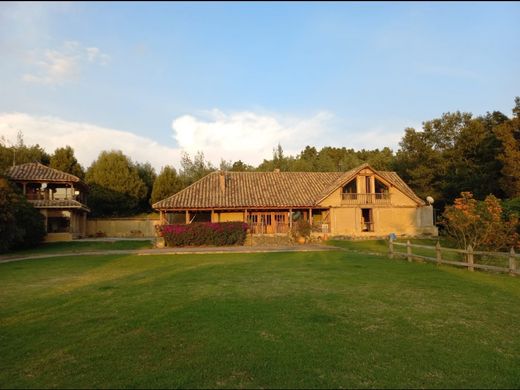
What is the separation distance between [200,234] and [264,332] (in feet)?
67.0

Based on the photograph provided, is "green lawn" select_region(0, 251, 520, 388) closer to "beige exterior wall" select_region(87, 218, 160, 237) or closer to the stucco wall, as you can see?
the stucco wall

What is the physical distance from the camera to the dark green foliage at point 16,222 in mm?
24141

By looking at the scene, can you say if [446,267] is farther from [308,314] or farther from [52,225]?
[52,225]

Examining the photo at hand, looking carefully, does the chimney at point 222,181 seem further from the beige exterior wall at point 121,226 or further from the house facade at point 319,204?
the beige exterior wall at point 121,226

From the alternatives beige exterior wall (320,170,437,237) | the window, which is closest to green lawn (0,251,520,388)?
beige exterior wall (320,170,437,237)

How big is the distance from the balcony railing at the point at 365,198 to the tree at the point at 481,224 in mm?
16394

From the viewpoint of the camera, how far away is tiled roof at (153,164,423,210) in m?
30.1

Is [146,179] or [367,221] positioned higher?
[146,179]

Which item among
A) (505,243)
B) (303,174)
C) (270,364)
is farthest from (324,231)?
(270,364)

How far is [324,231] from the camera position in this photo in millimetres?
31578

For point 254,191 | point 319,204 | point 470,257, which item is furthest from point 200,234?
point 470,257

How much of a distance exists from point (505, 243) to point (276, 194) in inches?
727

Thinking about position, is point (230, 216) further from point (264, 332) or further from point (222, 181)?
point (264, 332)

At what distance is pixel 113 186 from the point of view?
4641 centimetres
